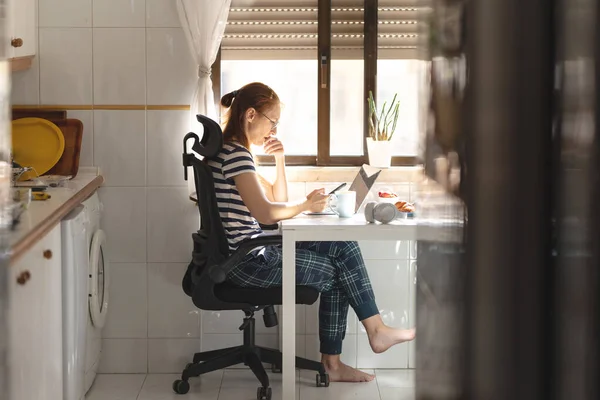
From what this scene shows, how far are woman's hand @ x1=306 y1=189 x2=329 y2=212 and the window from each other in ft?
2.29

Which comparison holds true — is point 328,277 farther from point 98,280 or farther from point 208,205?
point 98,280

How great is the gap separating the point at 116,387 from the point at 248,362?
1.85ft

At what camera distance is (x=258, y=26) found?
12.4ft

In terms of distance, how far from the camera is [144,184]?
3686mm

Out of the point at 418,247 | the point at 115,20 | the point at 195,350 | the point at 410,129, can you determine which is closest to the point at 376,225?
the point at 410,129

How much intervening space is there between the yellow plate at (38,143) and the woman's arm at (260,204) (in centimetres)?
79

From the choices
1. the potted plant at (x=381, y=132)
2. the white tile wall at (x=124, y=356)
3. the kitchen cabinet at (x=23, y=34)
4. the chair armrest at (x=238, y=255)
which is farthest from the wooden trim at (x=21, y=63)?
the potted plant at (x=381, y=132)

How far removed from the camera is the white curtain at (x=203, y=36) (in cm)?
356

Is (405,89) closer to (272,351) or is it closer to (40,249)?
(272,351)

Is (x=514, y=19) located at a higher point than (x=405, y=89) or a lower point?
lower

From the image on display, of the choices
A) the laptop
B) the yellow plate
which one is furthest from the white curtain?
the laptop

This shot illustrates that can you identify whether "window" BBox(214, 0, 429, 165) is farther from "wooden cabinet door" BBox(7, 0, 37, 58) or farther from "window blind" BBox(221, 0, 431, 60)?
"wooden cabinet door" BBox(7, 0, 37, 58)

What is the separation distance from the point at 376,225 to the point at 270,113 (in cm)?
58

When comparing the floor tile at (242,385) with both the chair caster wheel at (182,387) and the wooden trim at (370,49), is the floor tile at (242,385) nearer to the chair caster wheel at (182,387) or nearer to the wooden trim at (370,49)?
the chair caster wheel at (182,387)
